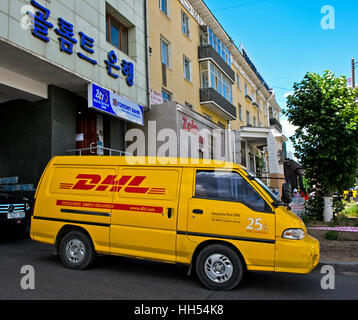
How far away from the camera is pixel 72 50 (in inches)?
411

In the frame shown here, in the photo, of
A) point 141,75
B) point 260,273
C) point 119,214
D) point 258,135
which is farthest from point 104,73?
point 258,135

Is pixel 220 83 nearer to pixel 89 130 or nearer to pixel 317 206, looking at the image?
pixel 89 130

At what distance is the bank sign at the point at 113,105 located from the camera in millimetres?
11080

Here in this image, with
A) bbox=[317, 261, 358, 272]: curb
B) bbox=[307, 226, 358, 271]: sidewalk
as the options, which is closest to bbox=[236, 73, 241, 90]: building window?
bbox=[307, 226, 358, 271]: sidewalk

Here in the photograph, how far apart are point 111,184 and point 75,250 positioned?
4.47 ft

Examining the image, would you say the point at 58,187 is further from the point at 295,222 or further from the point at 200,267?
the point at 295,222

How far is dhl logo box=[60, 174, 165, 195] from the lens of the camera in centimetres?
550

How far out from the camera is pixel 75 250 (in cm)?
584

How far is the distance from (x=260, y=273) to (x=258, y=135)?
1970 centimetres

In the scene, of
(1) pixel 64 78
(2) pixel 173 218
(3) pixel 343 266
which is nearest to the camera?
(2) pixel 173 218

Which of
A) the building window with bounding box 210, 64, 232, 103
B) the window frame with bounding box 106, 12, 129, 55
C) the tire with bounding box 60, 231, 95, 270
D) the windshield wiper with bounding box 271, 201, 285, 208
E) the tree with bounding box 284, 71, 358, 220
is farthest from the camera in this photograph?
the building window with bounding box 210, 64, 232, 103

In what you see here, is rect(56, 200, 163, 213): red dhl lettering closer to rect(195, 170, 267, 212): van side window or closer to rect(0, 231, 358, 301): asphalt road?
rect(195, 170, 267, 212): van side window

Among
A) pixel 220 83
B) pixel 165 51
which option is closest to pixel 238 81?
pixel 220 83

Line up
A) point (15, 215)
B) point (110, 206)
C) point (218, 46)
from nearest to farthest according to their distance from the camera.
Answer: point (110, 206), point (15, 215), point (218, 46)
